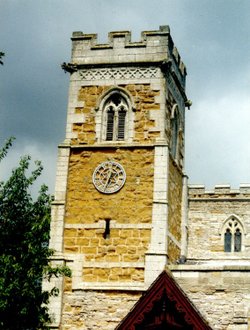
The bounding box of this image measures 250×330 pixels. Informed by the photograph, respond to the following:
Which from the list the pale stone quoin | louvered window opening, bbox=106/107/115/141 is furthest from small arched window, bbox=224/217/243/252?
louvered window opening, bbox=106/107/115/141

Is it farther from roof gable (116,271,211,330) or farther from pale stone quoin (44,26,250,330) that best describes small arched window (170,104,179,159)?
roof gable (116,271,211,330)

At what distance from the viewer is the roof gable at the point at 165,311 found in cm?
1908

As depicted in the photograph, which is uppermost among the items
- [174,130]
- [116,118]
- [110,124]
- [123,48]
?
[123,48]

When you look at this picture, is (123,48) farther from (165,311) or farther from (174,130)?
(165,311)

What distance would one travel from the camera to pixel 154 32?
2550cm

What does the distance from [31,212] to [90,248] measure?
2.21 metres

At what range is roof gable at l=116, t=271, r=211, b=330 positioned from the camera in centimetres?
1908

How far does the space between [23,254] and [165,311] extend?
4609mm

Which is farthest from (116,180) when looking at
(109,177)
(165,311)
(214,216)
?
(214,216)

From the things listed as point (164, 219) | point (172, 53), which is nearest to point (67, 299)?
point (164, 219)

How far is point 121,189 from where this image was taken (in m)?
24.1

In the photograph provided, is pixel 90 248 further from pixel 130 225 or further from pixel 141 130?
pixel 141 130

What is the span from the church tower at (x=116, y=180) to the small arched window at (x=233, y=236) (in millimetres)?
4542

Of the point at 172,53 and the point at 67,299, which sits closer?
the point at 67,299
